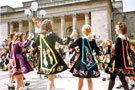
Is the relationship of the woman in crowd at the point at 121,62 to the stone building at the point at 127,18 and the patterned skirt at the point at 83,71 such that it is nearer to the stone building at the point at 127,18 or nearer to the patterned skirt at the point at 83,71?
the patterned skirt at the point at 83,71

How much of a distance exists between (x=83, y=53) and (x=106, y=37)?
77.5ft

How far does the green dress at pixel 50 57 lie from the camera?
147 inches

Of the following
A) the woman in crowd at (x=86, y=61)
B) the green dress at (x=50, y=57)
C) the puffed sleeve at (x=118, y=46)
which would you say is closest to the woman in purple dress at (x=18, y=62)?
the green dress at (x=50, y=57)

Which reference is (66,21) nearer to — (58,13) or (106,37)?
(58,13)

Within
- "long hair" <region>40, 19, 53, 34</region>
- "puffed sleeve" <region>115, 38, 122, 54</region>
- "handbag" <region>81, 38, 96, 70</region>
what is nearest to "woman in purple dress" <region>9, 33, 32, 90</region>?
"long hair" <region>40, 19, 53, 34</region>

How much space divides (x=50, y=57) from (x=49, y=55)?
64mm

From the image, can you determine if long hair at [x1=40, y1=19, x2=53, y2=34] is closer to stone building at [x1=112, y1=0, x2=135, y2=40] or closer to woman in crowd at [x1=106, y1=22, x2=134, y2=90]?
woman in crowd at [x1=106, y1=22, x2=134, y2=90]

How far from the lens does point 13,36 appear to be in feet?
16.4

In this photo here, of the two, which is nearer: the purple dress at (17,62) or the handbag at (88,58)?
the handbag at (88,58)

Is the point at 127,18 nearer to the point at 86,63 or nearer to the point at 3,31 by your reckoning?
the point at 3,31

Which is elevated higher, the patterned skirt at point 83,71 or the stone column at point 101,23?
the stone column at point 101,23

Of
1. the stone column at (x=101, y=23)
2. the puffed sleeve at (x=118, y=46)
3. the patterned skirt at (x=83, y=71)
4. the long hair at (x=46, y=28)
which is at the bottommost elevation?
the patterned skirt at (x=83, y=71)

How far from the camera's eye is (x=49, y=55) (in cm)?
379

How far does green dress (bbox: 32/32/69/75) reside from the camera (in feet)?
12.2
